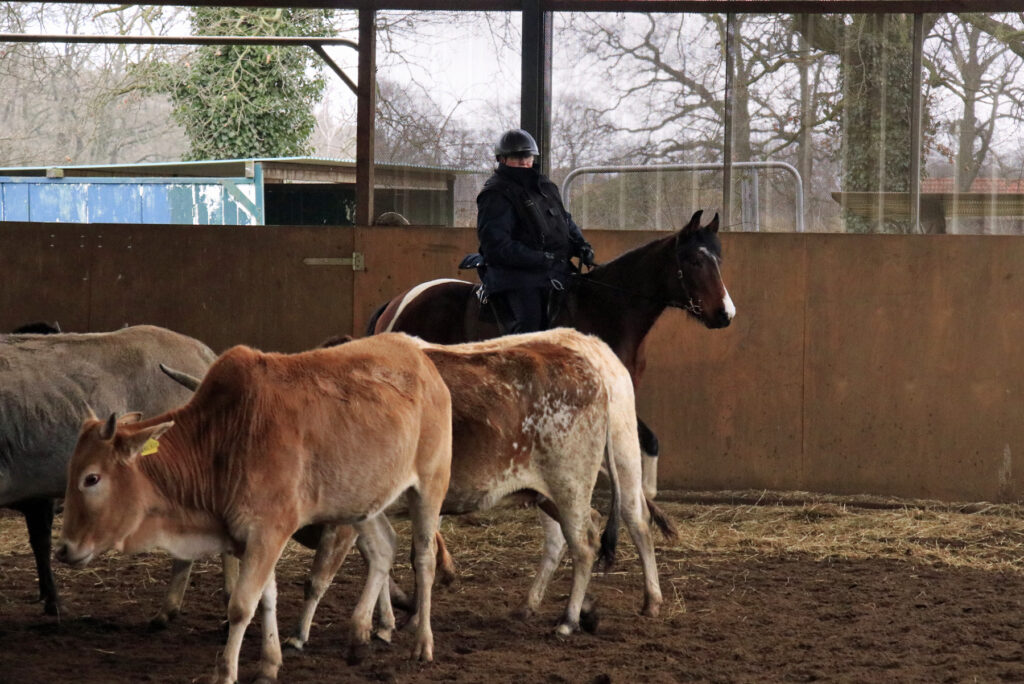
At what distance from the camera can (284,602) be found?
6.07 m

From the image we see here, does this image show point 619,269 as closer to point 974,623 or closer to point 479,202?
point 479,202

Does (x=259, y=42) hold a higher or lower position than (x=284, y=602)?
higher

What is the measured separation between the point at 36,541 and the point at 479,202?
3.33 meters

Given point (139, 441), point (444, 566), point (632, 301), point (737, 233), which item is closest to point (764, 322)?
point (737, 233)

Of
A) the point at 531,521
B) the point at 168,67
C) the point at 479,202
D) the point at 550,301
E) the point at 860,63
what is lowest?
the point at 531,521

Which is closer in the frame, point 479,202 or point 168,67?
point 479,202

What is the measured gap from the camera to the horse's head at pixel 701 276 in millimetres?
7527

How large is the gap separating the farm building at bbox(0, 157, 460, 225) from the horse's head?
268 cm

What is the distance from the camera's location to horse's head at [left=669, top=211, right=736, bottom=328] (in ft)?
24.7

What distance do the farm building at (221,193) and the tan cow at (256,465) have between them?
15.9ft

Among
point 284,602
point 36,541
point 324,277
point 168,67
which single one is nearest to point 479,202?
point 324,277

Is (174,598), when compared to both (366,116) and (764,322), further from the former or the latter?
(764,322)

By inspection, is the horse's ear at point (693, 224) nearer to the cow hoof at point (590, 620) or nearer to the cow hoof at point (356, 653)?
the cow hoof at point (590, 620)

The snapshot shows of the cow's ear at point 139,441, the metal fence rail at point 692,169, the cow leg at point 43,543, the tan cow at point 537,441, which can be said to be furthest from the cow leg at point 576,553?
the metal fence rail at point 692,169
